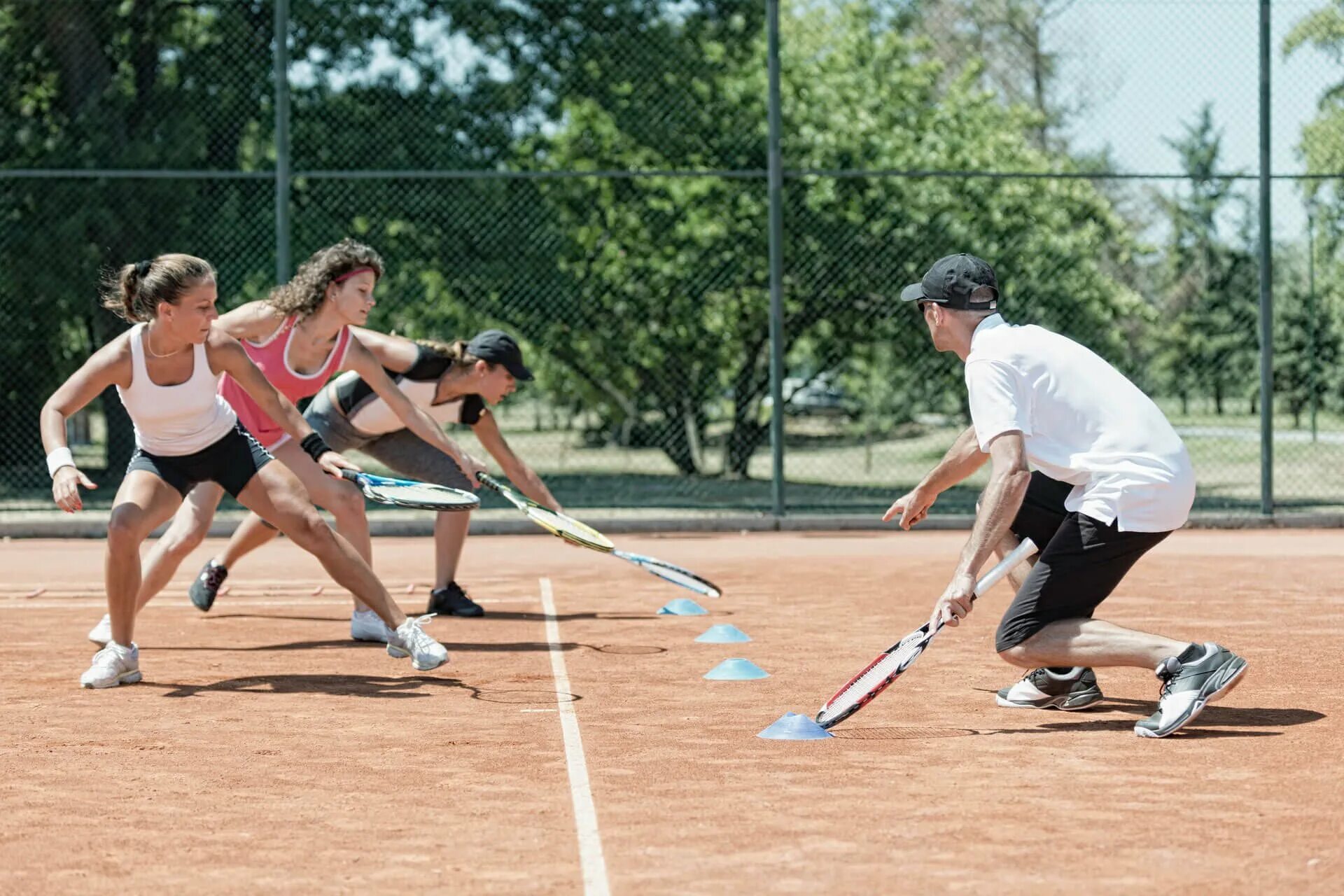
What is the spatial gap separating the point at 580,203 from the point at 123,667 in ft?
36.2

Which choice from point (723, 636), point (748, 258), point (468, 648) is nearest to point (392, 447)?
point (468, 648)

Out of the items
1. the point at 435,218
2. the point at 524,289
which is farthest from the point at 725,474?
the point at 435,218

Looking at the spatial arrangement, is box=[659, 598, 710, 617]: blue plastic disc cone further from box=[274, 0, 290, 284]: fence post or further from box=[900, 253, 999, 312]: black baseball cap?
box=[274, 0, 290, 284]: fence post

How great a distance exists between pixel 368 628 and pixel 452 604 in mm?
909

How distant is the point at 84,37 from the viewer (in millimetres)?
17375

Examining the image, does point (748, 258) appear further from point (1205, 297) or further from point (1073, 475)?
point (1073, 475)

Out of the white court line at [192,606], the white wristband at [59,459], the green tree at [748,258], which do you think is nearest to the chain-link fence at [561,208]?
the green tree at [748,258]

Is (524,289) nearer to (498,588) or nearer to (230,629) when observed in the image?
(498,588)

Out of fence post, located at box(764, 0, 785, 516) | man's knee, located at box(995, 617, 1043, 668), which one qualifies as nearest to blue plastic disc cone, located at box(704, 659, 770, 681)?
man's knee, located at box(995, 617, 1043, 668)

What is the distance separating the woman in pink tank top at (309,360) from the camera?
7.26 meters

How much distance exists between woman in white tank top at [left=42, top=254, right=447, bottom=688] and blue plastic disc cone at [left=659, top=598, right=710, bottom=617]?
2.11 metres

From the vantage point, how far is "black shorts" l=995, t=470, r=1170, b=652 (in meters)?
5.40

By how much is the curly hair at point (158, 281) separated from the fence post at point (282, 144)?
6222 millimetres

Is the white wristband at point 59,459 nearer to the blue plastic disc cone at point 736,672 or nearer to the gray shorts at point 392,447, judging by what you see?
the gray shorts at point 392,447
